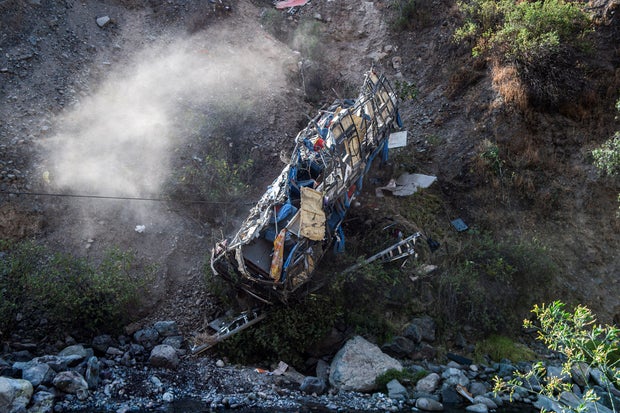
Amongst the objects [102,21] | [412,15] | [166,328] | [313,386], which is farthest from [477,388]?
[102,21]

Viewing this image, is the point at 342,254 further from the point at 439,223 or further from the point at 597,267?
the point at 597,267

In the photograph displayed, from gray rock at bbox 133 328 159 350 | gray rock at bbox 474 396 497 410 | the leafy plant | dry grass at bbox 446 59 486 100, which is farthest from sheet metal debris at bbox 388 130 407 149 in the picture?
gray rock at bbox 133 328 159 350

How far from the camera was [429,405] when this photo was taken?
803 cm

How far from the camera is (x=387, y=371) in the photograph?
340 inches

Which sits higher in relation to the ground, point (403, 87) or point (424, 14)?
point (424, 14)

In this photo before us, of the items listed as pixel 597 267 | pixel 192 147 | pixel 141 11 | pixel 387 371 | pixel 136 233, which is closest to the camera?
pixel 387 371

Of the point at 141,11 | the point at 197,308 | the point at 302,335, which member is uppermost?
the point at 141,11

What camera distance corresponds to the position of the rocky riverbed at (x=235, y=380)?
7355 mm

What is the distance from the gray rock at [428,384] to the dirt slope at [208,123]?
4.15 metres

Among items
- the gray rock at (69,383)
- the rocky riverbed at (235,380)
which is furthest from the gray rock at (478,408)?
the gray rock at (69,383)

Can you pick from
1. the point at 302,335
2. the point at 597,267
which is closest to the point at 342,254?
the point at 302,335

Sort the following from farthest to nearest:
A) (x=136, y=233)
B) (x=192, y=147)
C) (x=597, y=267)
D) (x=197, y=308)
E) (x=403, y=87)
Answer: (x=403, y=87) < (x=192, y=147) < (x=597, y=267) < (x=136, y=233) < (x=197, y=308)

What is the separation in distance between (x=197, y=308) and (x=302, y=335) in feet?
7.36

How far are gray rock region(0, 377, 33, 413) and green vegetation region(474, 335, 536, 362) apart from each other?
763 cm
